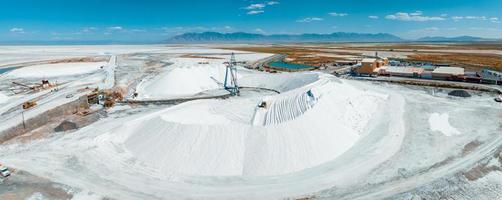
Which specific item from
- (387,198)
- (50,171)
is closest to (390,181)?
(387,198)

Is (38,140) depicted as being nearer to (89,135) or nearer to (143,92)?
(89,135)

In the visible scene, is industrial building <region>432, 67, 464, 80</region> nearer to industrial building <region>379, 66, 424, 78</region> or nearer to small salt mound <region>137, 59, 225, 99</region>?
industrial building <region>379, 66, 424, 78</region>

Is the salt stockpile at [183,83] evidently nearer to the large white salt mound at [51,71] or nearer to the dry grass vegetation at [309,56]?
the large white salt mound at [51,71]

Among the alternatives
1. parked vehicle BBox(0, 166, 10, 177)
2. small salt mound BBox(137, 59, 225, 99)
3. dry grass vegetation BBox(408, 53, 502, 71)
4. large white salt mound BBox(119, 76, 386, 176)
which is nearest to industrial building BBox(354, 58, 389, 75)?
dry grass vegetation BBox(408, 53, 502, 71)

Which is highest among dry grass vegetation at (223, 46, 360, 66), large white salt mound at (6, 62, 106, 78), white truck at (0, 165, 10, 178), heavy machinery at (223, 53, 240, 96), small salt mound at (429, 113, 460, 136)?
dry grass vegetation at (223, 46, 360, 66)

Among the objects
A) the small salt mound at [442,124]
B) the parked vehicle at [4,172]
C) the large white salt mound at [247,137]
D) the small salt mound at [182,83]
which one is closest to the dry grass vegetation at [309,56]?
the small salt mound at [182,83]

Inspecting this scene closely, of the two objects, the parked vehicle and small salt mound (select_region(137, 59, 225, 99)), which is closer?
the parked vehicle
